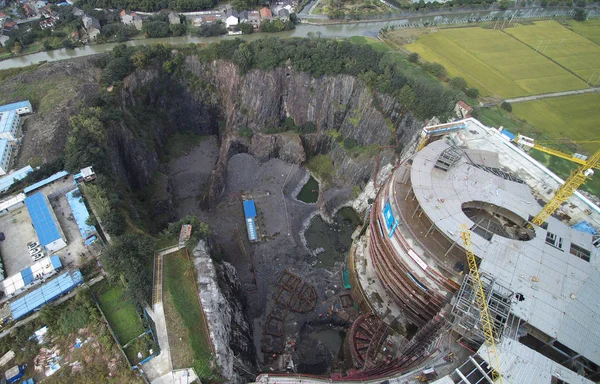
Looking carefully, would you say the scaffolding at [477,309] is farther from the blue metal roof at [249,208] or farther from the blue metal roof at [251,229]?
the blue metal roof at [249,208]

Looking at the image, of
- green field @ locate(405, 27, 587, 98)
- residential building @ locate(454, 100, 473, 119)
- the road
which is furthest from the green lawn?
the road

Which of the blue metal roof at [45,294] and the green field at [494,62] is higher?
the green field at [494,62]

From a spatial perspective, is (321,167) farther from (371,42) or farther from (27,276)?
(27,276)

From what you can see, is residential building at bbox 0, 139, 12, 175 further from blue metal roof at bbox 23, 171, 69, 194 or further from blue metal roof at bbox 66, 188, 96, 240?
blue metal roof at bbox 66, 188, 96, 240

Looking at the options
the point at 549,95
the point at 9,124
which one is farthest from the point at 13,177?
the point at 549,95

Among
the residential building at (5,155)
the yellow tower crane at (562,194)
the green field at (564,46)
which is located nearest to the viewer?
the yellow tower crane at (562,194)

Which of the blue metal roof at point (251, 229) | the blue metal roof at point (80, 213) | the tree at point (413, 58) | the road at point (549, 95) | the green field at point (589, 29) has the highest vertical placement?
the green field at point (589, 29)

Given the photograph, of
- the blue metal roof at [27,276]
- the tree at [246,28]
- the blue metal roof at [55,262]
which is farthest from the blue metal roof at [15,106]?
the tree at [246,28]
